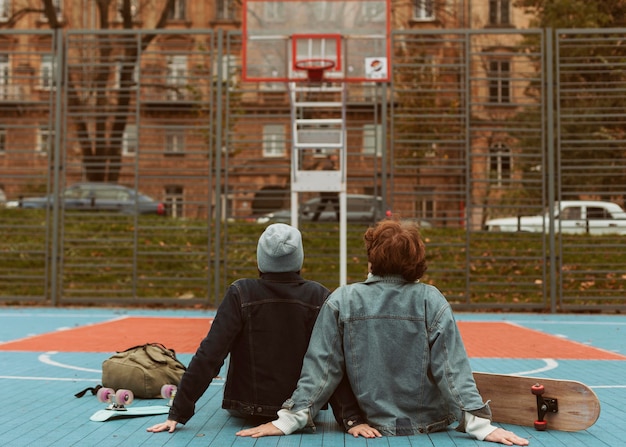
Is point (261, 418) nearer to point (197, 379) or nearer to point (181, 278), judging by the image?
point (197, 379)

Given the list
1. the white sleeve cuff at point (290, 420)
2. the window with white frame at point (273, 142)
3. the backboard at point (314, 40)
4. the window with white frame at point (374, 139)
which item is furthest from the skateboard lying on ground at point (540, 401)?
the window with white frame at point (273, 142)

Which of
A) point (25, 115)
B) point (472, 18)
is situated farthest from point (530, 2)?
point (25, 115)

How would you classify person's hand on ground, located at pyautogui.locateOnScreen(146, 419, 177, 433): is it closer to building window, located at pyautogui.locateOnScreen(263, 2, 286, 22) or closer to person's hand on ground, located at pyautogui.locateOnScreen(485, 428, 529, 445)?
person's hand on ground, located at pyautogui.locateOnScreen(485, 428, 529, 445)

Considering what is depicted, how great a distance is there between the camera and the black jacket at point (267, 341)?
4.28 m

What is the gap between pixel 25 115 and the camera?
1755cm

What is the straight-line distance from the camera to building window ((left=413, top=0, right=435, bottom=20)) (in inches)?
814

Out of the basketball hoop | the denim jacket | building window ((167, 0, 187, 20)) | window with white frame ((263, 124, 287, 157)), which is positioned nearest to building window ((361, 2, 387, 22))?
the basketball hoop

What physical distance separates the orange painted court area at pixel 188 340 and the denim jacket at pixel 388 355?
11.4 ft

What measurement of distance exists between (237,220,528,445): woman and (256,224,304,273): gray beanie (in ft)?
1.06

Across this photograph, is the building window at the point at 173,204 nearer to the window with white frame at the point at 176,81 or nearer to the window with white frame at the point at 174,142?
the window with white frame at the point at 174,142

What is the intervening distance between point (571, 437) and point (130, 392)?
2.59 meters

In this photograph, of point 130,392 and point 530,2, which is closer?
point 130,392

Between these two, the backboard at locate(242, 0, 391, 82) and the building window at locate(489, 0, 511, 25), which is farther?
the building window at locate(489, 0, 511, 25)

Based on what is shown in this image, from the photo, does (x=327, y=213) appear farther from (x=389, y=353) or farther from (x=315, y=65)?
(x=389, y=353)
